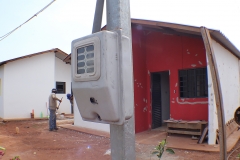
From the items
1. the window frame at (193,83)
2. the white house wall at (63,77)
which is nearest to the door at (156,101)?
the window frame at (193,83)

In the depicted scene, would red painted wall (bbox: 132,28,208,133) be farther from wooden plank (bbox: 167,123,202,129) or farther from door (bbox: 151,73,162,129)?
wooden plank (bbox: 167,123,202,129)

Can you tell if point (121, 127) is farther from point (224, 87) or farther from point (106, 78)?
point (224, 87)

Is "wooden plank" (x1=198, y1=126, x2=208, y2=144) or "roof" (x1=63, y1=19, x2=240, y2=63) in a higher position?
"roof" (x1=63, y1=19, x2=240, y2=63)

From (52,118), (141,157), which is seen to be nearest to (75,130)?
(52,118)

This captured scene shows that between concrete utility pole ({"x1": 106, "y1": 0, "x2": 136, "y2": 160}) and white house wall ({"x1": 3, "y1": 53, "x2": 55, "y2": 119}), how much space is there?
1327cm

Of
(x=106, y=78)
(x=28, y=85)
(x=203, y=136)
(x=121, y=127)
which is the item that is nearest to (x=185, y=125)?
(x=203, y=136)

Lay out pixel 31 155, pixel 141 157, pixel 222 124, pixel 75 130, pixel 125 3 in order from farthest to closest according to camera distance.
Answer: pixel 75 130 < pixel 31 155 < pixel 141 157 < pixel 222 124 < pixel 125 3

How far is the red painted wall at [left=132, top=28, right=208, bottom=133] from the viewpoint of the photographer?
25.8 ft

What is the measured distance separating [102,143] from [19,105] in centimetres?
889

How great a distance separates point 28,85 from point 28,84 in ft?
0.21

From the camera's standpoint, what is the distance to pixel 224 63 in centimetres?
782

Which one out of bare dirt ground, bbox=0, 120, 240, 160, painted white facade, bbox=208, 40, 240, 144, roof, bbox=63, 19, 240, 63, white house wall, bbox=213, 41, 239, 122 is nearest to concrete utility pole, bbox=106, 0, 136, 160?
bare dirt ground, bbox=0, 120, 240, 160

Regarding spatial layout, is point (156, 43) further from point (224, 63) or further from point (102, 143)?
point (102, 143)

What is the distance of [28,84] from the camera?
14.4 m
